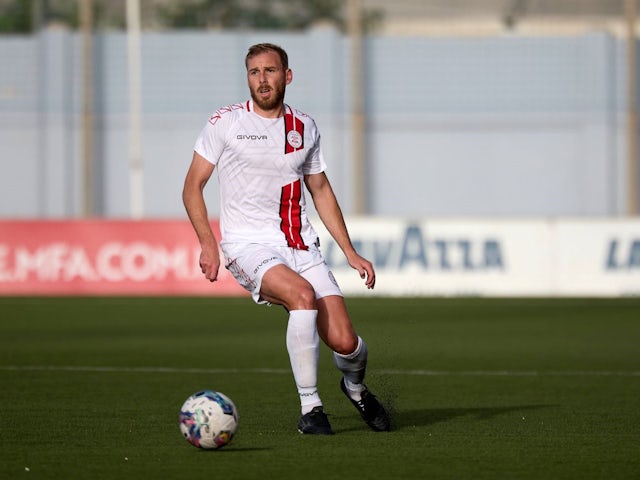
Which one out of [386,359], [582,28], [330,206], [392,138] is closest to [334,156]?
[392,138]

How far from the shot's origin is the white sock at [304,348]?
27.0 ft

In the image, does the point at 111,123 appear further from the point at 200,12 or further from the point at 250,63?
the point at 250,63

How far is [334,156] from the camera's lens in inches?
1585

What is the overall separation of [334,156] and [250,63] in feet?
105

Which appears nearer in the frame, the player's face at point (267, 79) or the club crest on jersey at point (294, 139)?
the player's face at point (267, 79)

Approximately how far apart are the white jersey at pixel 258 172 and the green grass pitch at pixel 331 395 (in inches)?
45.9

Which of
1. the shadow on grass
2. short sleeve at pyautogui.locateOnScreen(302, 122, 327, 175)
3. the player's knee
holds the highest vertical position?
short sleeve at pyautogui.locateOnScreen(302, 122, 327, 175)

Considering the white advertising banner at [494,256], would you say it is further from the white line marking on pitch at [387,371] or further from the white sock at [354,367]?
the white sock at [354,367]

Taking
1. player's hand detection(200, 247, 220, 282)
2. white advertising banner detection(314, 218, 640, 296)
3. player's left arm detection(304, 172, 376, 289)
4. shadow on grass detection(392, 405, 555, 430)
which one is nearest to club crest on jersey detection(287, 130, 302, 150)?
player's left arm detection(304, 172, 376, 289)

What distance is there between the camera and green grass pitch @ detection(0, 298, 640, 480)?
745 cm

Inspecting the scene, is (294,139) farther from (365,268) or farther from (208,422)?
(208,422)

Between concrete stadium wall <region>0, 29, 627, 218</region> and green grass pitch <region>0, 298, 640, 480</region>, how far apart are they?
19199 millimetres

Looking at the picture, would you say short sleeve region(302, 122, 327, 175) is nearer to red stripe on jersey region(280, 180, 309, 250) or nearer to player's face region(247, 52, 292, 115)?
red stripe on jersey region(280, 180, 309, 250)

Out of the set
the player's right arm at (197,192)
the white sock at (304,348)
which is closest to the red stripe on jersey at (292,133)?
the player's right arm at (197,192)
